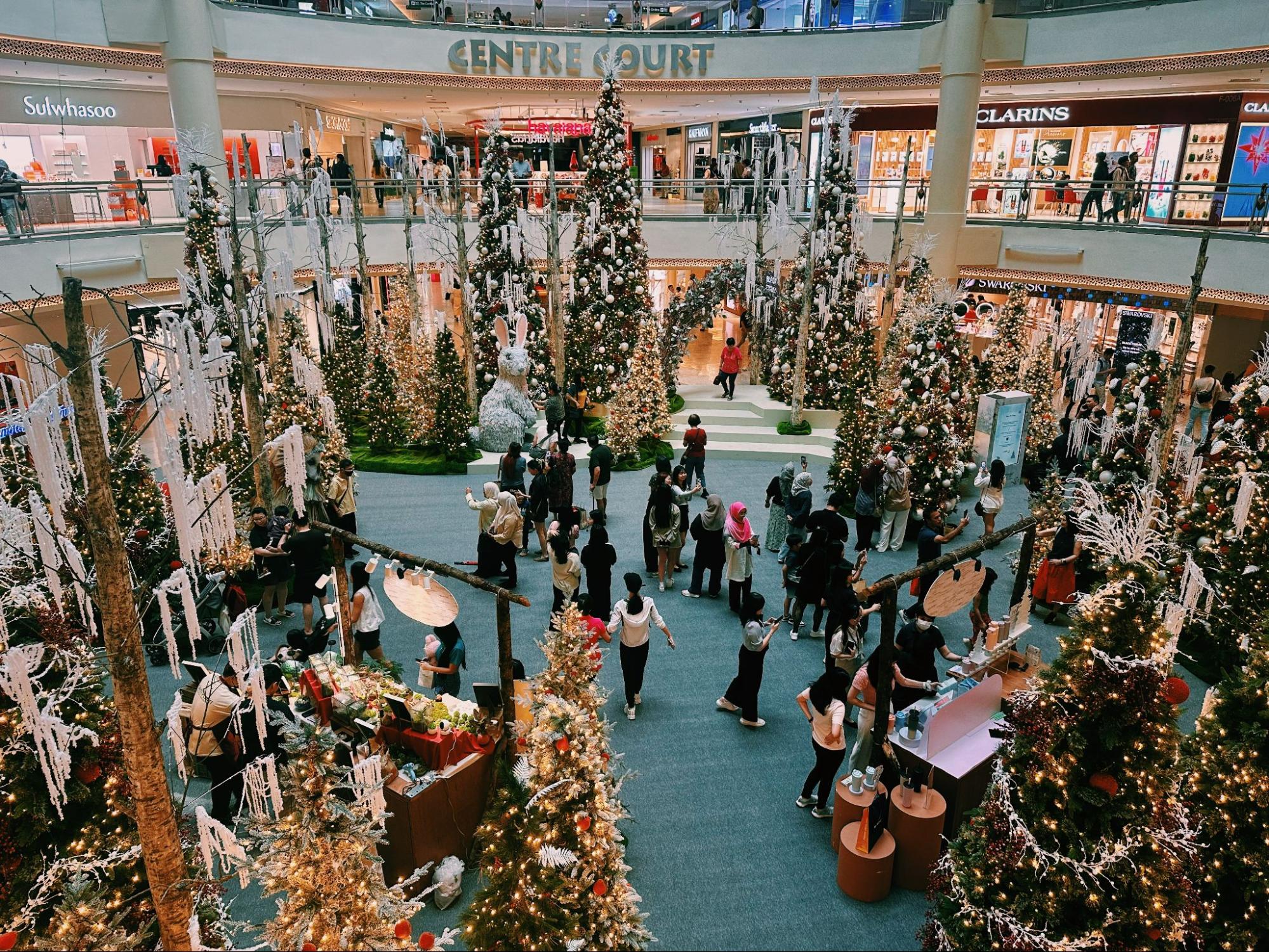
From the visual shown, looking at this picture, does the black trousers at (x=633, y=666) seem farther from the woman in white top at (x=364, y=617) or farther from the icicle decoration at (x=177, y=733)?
the icicle decoration at (x=177, y=733)

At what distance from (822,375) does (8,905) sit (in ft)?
43.7

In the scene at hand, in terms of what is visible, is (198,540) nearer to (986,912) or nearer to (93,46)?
(986,912)

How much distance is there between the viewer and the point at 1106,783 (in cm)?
398

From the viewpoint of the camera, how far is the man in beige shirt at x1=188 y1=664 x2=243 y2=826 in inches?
212

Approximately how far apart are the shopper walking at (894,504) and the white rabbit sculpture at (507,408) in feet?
19.4

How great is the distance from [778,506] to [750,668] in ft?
10.4

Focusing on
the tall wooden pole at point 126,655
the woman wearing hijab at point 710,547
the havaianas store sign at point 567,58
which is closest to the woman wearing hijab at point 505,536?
the woman wearing hijab at point 710,547

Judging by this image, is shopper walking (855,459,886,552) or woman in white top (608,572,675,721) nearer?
woman in white top (608,572,675,721)

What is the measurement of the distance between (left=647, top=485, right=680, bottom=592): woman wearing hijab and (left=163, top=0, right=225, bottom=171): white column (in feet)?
37.1

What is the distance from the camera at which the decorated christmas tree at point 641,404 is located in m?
12.9

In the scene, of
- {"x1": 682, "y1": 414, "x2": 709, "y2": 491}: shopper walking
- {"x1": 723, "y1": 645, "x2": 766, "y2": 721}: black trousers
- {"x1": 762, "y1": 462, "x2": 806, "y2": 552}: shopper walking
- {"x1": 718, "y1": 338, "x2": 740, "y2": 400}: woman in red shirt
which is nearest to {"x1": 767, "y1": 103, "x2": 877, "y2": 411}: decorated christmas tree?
{"x1": 718, "y1": 338, "x2": 740, "y2": 400}: woman in red shirt

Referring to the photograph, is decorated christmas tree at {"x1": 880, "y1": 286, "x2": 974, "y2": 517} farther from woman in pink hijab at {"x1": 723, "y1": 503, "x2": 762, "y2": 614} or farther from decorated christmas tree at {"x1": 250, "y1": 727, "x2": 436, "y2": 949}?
decorated christmas tree at {"x1": 250, "y1": 727, "x2": 436, "y2": 949}

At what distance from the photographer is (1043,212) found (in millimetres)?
16188

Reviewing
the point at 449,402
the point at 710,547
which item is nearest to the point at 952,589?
the point at 710,547
